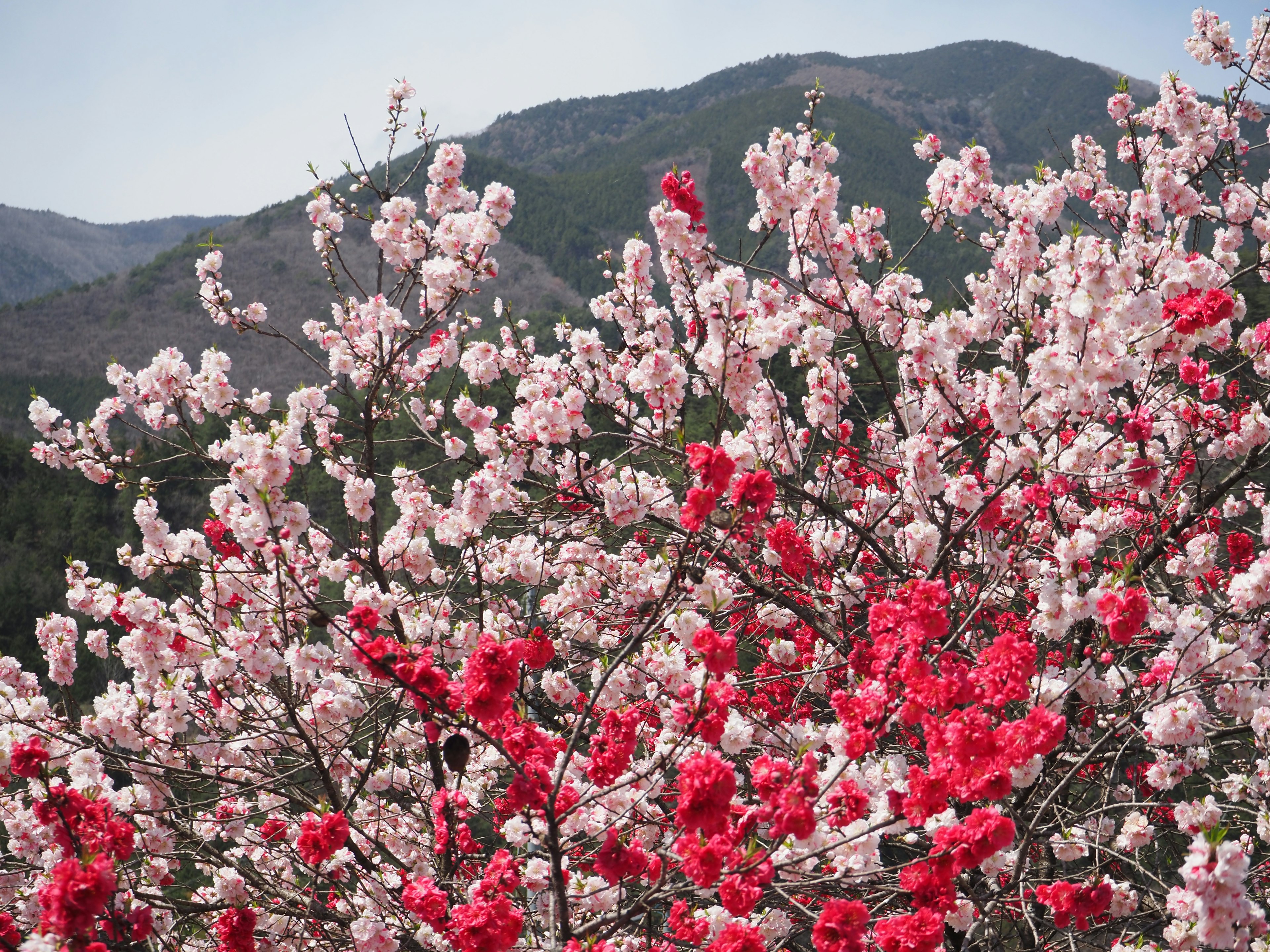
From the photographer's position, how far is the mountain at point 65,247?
297 feet

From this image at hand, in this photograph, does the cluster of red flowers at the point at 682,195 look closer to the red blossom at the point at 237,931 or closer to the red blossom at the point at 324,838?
the red blossom at the point at 324,838

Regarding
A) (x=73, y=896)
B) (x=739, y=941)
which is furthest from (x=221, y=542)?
(x=739, y=941)

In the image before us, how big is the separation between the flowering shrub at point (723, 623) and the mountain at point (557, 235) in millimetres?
22098

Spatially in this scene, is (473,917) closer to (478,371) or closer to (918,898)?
(918,898)

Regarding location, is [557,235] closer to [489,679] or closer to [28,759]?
[28,759]

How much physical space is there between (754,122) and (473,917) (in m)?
72.8

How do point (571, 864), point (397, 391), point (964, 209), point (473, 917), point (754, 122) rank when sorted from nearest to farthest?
point (473, 917) → point (571, 864) → point (964, 209) → point (397, 391) → point (754, 122)

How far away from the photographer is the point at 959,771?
85.9 inches

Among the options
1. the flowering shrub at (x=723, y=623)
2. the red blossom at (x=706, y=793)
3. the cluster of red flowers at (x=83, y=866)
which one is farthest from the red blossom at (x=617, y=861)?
the cluster of red flowers at (x=83, y=866)

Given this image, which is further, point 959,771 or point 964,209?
point 964,209

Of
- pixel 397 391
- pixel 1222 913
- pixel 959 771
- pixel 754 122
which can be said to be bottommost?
pixel 1222 913

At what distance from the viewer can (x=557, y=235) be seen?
53.4 metres

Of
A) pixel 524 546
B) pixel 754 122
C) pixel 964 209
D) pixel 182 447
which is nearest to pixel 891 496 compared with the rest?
pixel 964 209

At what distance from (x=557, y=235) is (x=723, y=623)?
5259 centimetres
